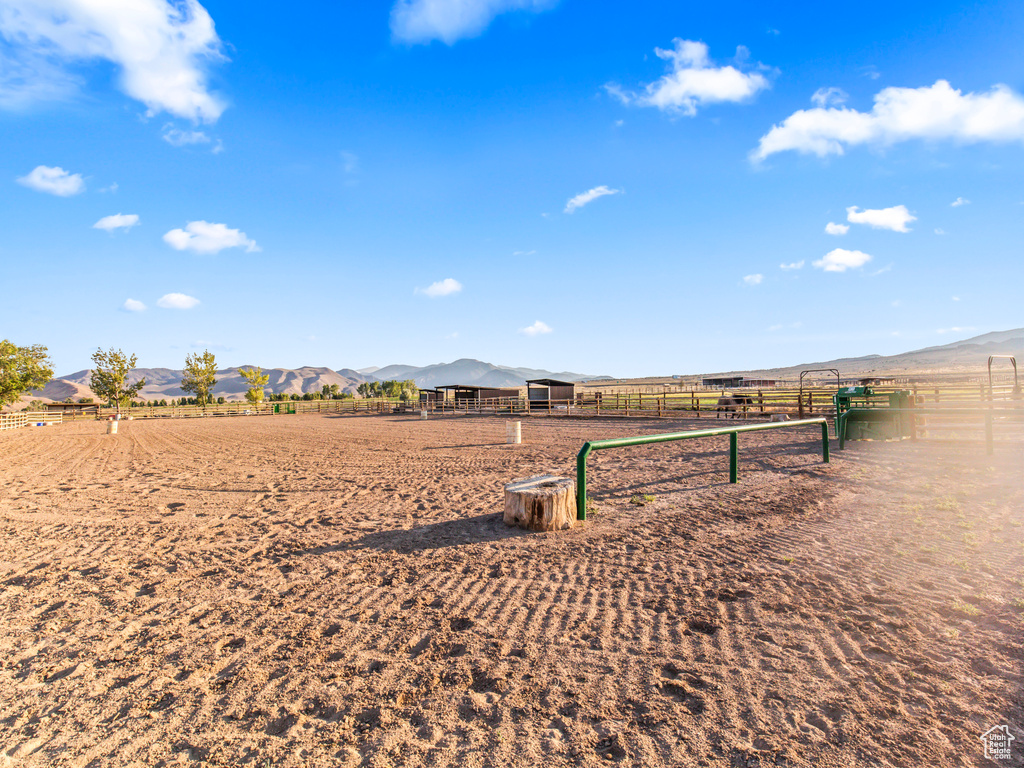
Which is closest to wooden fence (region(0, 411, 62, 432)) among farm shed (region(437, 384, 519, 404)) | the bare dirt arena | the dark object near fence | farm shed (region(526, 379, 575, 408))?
farm shed (region(437, 384, 519, 404))

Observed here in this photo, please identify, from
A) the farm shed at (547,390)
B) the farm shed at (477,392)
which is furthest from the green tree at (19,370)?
the farm shed at (547,390)

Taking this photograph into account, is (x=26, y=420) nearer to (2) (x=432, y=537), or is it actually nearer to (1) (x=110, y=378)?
(1) (x=110, y=378)

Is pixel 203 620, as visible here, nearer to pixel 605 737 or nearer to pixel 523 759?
pixel 523 759

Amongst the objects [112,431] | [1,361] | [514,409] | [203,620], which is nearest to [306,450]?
[203,620]

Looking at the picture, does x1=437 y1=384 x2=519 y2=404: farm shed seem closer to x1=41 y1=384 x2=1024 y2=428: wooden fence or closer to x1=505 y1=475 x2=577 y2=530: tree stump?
x1=41 y1=384 x2=1024 y2=428: wooden fence

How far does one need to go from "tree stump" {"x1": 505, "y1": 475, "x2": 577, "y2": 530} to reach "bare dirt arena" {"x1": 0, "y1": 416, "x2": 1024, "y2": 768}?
0.73ft

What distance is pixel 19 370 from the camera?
41531 millimetres

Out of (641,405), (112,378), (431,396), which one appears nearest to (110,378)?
(112,378)

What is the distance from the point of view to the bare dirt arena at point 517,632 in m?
2.42

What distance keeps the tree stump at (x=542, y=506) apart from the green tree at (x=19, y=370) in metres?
51.6

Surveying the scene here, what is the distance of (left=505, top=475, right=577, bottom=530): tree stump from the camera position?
232 inches

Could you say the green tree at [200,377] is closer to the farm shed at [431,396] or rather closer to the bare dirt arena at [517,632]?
the farm shed at [431,396]

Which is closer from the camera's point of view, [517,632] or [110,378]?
[517,632]

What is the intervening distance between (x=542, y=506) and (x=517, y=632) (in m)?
2.47
